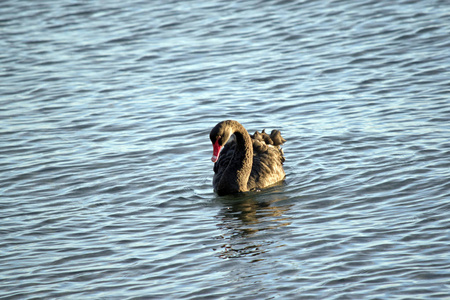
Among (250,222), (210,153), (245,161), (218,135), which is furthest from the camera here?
(210,153)

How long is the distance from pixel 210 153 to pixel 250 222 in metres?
3.07

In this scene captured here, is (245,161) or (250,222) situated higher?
(245,161)

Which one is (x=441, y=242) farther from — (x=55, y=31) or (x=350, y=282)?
(x=55, y=31)

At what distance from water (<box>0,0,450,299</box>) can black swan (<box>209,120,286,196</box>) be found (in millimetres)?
245

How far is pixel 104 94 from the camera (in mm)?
13984

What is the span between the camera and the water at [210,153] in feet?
21.2

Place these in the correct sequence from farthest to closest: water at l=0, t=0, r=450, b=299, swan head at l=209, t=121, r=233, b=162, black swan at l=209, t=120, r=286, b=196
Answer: black swan at l=209, t=120, r=286, b=196
swan head at l=209, t=121, r=233, b=162
water at l=0, t=0, r=450, b=299

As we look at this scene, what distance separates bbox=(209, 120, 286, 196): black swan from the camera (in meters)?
8.71

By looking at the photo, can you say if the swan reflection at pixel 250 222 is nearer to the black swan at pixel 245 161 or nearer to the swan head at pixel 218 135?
the black swan at pixel 245 161

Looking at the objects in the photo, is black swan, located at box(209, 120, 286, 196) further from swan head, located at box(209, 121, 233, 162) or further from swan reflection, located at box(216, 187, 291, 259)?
swan reflection, located at box(216, 187, 291, 259)

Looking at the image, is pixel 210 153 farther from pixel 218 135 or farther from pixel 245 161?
pixel 218 135

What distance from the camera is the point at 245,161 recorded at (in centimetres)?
912

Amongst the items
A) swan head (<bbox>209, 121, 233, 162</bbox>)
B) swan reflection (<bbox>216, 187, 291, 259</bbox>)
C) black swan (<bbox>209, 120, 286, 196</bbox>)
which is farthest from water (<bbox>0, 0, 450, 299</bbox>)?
swan head (<bbox>209, 121, 233, 162</bbox>)

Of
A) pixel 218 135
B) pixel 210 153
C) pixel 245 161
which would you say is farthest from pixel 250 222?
pixel 210 153
